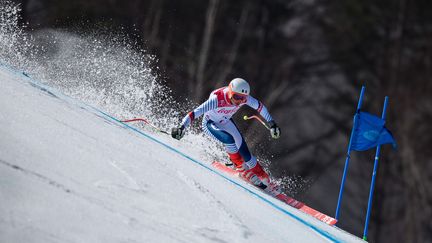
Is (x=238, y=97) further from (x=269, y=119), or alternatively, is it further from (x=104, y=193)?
(x=104, y=193)

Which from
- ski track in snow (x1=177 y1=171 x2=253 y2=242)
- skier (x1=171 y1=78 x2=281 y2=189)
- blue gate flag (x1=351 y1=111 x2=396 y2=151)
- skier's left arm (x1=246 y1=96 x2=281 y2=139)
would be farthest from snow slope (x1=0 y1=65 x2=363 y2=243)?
blue gate flag (x1=351 y1=111 x2=396 y2=151)

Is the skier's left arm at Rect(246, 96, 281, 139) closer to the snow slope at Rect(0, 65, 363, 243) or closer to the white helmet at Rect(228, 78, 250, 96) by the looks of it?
the white helmet at Rect(228, 78, 250, 96)

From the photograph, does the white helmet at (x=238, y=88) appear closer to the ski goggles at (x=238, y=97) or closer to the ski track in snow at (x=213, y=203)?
the ski goggles at (x=238, y=97)

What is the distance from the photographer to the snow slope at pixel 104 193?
8.69 ft

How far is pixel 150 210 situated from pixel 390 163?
39.4 ft

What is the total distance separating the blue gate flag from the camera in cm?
654

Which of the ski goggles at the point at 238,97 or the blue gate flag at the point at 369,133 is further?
the blue gate flag at the point at 369,133

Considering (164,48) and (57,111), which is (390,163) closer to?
(164,48)

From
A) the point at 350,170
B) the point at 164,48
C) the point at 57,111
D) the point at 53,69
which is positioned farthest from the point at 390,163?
the point at 57,111

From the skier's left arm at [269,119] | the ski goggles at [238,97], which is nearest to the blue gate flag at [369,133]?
the skier's left arm at [269,119]

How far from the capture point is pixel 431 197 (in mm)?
14398

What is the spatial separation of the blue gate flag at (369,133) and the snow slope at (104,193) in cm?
183

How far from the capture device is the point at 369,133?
21.5 feet

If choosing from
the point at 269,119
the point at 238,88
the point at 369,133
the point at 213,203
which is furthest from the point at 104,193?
the point at 369,133
